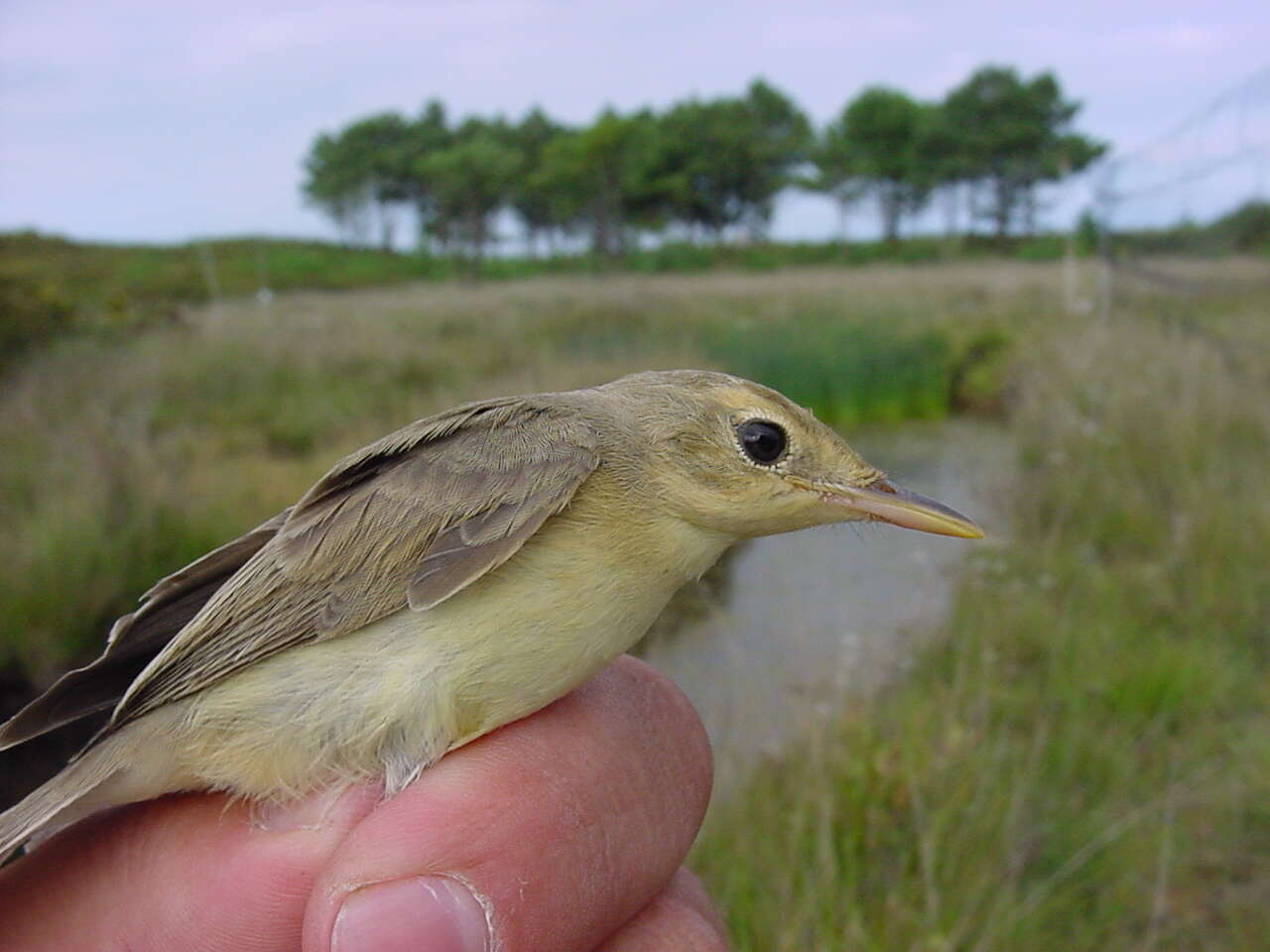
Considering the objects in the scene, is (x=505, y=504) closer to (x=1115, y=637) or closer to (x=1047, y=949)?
(x=1047, y=949)

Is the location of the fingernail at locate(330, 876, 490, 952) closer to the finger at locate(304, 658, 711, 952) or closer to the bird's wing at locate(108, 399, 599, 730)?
the finger at locate(304, 658, 711, 952)

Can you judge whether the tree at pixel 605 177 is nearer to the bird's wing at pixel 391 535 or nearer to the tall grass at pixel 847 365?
the tall grass at pixel 847 365

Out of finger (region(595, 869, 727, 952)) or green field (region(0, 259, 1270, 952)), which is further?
green field (region(0, 259, 1270, 952))

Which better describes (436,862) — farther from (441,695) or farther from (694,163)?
(694,163)

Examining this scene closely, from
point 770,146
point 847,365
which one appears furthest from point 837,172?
point 847,365

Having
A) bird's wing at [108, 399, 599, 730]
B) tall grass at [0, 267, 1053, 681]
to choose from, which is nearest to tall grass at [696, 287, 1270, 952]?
bird's wing at [108, 399, 599, 730]

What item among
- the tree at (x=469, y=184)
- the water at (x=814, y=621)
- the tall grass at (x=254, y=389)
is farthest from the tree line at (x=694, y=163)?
the water at (x=814, y=621)

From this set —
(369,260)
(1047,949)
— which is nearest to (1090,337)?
(1047,949)
